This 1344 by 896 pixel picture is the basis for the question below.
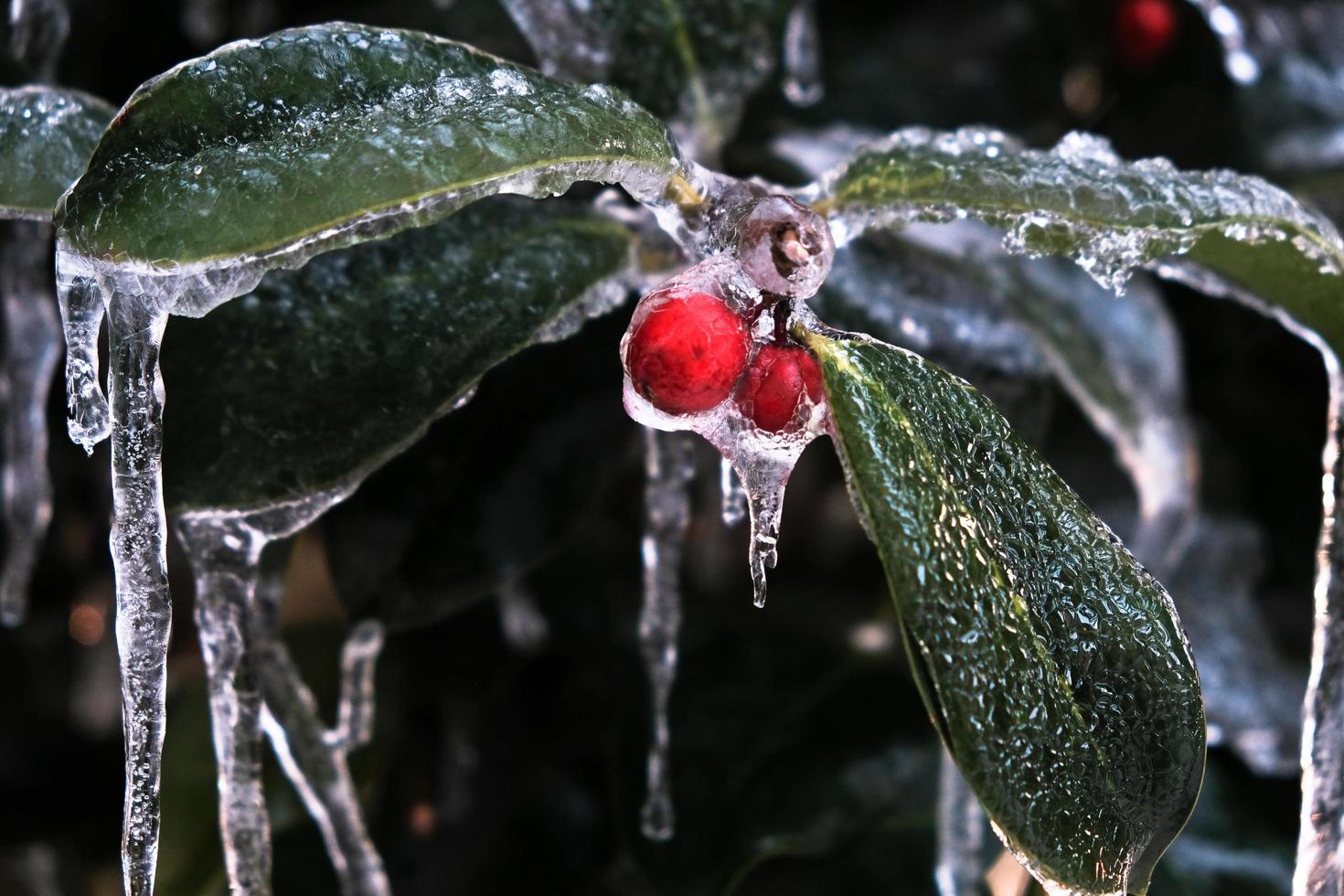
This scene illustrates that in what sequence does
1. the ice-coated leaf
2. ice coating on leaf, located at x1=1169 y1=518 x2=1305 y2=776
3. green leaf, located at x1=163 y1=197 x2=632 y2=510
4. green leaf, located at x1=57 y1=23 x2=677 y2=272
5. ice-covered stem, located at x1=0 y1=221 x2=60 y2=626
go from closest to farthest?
green leaf, located at x1=57 y1=23 x2=677 y2=272 < green leaf, located at x1=163 y1=197 x2=632 y2=510 < the ice-coated leaf < ice-covered stem, located at x1=0 y1=221 x2=60 y2=626 < ice coating on leaf, located at x1=1169 y1=518 x2=1305 y2=776

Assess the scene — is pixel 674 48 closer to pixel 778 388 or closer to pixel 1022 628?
pixel 778 388

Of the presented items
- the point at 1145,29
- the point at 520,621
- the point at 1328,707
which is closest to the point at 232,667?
the point at 520,621

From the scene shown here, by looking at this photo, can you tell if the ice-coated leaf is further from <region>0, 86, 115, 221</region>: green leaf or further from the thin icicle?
the thin icicle

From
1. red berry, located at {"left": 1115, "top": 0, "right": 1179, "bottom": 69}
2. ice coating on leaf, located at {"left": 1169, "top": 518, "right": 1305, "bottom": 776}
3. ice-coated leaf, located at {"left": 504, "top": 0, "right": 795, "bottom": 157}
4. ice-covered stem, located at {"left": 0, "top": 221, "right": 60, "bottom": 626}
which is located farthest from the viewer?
red berry, located at {"left": 1115, "top": 0, "right": 1179, "bottom": 69}

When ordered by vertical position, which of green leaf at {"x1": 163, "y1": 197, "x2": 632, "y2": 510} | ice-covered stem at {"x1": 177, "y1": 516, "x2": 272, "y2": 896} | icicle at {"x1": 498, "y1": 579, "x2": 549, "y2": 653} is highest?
green leaf at {"x1": 163, "y1": 197, "x2": 632, "y2": 510}

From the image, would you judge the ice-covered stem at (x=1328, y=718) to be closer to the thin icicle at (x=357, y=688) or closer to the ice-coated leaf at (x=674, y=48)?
the ice-coated leaf at (x=674, y=48)

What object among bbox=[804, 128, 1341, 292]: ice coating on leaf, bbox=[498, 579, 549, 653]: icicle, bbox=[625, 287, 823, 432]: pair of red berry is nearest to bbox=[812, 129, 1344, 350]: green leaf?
Result: bbox=[804, 128, 1341, 292]: ice coating on leaf

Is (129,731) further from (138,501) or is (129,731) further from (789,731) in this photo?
(789,731)
